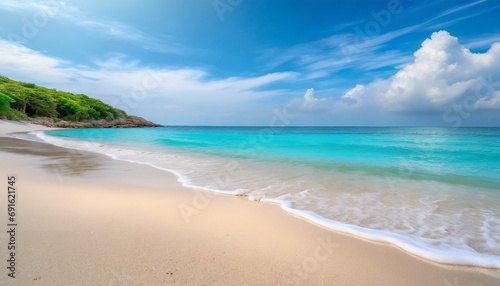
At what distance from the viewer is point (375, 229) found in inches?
167

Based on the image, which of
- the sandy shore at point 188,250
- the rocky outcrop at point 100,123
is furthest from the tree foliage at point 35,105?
the sandy shore at point 188,250

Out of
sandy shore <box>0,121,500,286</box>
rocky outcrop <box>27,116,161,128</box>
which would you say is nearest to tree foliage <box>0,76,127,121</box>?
rocky outcrop <box>27,116,161,128</box>

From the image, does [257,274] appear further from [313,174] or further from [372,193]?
[313,174]

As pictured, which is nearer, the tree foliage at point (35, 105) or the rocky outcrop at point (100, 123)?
the tree foliage at point (35, 105)

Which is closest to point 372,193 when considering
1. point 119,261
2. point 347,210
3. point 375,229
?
point 347,210

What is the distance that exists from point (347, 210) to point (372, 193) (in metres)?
2.15

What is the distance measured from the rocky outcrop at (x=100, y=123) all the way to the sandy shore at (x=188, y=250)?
75628mm

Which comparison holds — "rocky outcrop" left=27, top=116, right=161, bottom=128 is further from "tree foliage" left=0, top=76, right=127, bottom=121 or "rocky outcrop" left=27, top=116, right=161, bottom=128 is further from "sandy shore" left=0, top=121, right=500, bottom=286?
"sandy shore" left=0, top=121, right=500, bottom=286

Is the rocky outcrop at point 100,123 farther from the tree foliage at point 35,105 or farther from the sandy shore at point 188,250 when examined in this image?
the sandy shore at point 188,250

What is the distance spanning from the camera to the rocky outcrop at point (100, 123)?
63.7 meters

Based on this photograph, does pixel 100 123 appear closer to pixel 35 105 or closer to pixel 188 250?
pixel 35 105

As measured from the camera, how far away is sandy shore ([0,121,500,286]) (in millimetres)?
2574

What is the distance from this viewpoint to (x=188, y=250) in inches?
124

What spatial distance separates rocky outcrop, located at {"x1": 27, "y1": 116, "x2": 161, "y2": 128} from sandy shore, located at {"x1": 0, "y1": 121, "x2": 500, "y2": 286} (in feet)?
248
